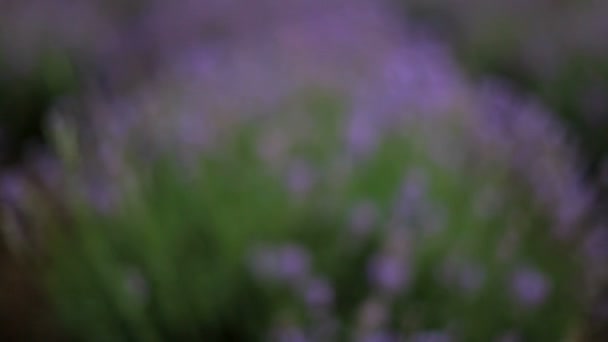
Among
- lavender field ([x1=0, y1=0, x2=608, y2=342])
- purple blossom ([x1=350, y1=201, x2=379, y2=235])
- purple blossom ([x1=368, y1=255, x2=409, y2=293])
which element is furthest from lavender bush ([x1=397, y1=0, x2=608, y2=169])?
purple blossom ([x1=368, y1=255, x2=409, y2=293])

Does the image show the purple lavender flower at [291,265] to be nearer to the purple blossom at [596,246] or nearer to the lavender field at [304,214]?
the lavender field at [304,214]

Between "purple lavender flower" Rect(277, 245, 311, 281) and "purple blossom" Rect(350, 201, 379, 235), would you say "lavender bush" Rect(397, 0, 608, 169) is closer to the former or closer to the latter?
"purple blossom" Rect(350, 201, 379, 235)

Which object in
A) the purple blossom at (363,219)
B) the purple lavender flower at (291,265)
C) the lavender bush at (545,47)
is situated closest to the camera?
the purple lavender flower at (291,265)

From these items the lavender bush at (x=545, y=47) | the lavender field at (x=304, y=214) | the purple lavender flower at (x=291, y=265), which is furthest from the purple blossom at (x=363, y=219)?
the lavender bush at (x=545, y=47)

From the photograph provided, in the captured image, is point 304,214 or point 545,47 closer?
point 304,214

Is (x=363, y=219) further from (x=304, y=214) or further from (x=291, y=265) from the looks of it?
(x=291, y=265)

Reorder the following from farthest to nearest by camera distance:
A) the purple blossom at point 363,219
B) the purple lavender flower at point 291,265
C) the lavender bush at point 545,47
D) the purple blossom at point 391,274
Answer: the lavender bush at point 545,47 < the purple blossom at point 363,219 < the purple lavender flower at point 291,265 < the purple blossom at point 391,274

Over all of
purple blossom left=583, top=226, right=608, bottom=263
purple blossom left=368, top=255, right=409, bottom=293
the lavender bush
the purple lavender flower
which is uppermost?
the lavender bush

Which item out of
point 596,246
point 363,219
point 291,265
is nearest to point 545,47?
point 596,246

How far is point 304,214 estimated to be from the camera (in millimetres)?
2475

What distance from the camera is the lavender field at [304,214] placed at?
2.23 meters

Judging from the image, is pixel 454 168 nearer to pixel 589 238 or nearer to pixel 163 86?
pixel 589 238

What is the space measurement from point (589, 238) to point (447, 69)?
49.0 inches

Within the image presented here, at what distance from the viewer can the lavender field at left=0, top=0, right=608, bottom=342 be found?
2.23 metres
